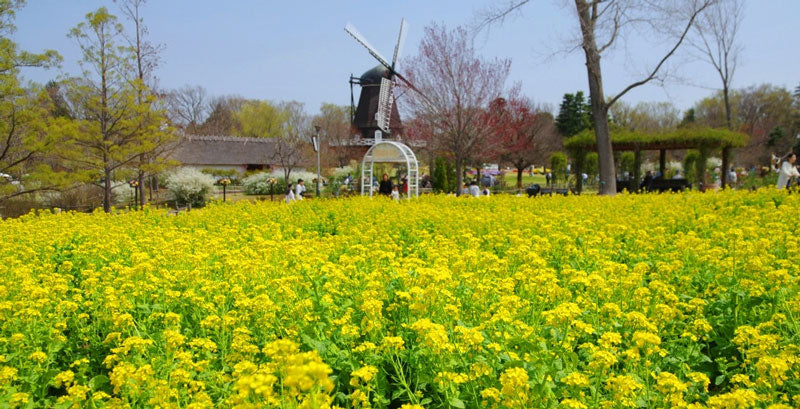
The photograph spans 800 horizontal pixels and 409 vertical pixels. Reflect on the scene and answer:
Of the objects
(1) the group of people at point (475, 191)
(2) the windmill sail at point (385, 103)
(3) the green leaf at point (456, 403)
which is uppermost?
(2) the windmill sail at point (385, 103)

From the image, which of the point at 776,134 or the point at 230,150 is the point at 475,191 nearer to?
the point at 230,150

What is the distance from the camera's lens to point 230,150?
156 feet

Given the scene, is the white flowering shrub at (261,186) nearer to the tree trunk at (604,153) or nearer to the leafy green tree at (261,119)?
the tree trunk at (604,153)

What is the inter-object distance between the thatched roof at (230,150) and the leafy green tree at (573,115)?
3199 cm

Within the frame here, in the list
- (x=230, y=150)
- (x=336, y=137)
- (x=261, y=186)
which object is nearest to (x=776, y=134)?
(x=336, y=137)

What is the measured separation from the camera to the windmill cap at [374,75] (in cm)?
4815

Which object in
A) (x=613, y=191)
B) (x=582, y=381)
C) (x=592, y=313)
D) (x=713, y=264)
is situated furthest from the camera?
(x=613, y=191)

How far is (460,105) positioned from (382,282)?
2023 cm

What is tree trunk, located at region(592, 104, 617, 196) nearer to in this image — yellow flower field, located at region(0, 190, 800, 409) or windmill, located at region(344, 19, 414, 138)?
yellow flower field, located at region(0, 190, 800, 409)

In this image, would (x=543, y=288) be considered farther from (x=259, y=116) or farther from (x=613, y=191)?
(x=259, y=116)

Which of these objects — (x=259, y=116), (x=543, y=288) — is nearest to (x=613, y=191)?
(x=543, y=288)

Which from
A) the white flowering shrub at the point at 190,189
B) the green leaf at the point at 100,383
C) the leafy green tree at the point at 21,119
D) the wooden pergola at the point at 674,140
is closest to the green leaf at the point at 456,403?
the green leaf at the point at 100,383

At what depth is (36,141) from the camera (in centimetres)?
1307

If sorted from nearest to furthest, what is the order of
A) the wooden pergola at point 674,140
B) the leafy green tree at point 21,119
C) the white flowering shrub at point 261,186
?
1. the leafy green tree at point 21,119
2. the wooden pergola at point 674,140
3. the white flowering shrub at point 261,186
